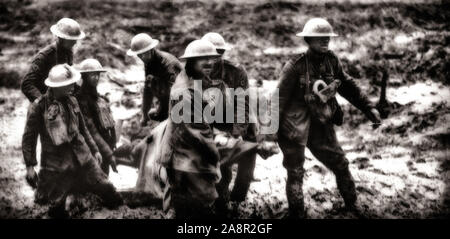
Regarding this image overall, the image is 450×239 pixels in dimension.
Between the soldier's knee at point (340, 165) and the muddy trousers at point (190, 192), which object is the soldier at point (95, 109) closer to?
the muddy trousers at point (190, 192)

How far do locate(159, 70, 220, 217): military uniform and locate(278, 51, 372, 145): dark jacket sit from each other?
1086mm

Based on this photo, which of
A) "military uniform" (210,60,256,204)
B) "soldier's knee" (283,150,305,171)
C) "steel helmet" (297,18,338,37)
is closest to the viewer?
"steel helmet" (297,18,338,37)

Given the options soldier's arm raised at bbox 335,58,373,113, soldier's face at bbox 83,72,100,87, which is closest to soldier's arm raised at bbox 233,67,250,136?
soldier's arm raised at bbox 335,58,373,113

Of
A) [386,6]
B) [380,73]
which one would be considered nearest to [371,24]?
[386,6]

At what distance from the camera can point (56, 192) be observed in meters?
5.96

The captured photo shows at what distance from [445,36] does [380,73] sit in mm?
1582

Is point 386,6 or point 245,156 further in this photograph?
point 386,6

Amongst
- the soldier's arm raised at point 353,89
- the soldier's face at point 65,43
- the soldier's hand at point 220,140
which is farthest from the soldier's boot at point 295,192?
the soldier's face at point 65,43

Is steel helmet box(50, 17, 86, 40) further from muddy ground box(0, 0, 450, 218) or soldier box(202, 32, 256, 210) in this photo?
muddy ground box(0, 0, 450, 218)

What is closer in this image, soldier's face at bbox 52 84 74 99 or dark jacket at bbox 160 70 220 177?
dark jacket at bbox 160 70 220 177

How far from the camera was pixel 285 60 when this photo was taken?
10.2m

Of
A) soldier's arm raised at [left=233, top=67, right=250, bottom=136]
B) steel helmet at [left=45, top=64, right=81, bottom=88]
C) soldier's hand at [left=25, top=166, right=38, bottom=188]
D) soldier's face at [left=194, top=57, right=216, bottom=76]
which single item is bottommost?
soldier's hand at [left=25, top=166, right=38, bottom=188]

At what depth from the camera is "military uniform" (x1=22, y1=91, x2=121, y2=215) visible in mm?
5707

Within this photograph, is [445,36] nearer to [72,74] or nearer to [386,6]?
[386,6]
